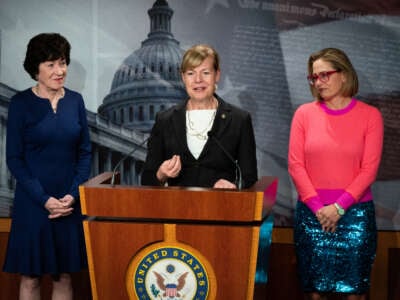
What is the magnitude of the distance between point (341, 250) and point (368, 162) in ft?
1.47

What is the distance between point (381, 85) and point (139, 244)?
221 centimetres

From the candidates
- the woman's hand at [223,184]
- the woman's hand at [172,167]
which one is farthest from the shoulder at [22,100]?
the woman's hand at [223,184]

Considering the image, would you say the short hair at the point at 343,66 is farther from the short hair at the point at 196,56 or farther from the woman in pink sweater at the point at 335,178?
the short hair at the point at 196,56

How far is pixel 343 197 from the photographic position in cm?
309

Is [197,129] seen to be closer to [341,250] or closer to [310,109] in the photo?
[310,109]

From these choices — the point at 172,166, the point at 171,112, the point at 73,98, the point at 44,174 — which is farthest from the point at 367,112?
the point at 44,174

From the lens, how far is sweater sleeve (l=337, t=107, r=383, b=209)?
309 cm

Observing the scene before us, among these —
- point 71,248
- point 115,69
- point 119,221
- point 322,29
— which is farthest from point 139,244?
point 322,29

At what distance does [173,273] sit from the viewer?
2.41 m

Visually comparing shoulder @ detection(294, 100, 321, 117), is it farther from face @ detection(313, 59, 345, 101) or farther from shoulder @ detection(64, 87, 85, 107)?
shoulder @ detection(64, 87, 85, 107)

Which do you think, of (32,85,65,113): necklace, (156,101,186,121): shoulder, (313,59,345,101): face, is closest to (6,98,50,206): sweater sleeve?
(32,85,65,113): necklace

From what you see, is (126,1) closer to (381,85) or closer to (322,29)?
(322,29)

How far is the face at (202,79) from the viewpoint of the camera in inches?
112

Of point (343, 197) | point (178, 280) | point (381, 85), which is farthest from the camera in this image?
point (381, 85)
